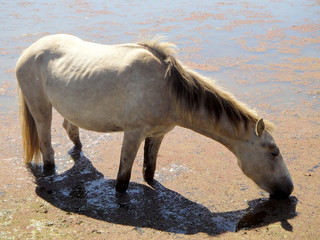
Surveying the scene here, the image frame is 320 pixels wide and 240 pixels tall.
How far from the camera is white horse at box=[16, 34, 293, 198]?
4.25 meters

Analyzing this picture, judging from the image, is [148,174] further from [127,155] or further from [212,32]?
[212,32]

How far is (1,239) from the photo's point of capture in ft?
12.5

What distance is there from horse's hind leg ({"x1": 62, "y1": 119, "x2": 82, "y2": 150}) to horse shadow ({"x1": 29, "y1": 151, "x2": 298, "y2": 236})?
766mm

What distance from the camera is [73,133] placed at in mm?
5777

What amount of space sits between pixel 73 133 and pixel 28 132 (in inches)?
28.1

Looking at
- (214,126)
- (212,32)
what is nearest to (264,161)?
(214,126)

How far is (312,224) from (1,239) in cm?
331

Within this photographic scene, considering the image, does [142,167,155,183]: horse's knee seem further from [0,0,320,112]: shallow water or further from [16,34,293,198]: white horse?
[0,0,320,112]: shallow water

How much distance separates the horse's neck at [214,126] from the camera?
4.30m

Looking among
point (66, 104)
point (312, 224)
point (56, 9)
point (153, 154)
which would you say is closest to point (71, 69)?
point (66, 104)

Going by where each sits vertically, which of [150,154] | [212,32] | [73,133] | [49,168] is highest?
[212,32]

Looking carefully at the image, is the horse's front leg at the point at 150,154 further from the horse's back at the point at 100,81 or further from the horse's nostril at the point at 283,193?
the horse's nostril at the point at 283,193

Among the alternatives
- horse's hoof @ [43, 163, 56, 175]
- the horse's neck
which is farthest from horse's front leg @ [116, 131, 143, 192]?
horse's hoof @ [43, 163, 56, 175]

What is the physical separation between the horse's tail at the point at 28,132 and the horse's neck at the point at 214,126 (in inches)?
88.1
